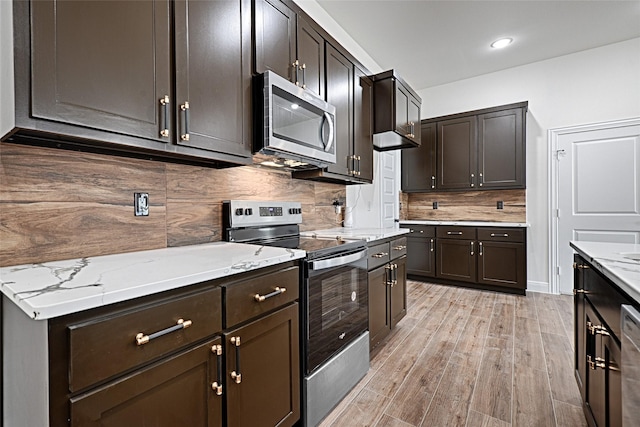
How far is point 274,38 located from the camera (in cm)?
181

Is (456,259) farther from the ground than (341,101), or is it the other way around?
(341,101)

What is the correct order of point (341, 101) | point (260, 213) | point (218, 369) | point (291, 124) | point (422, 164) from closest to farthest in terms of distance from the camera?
point (218, 369) < point (291, 124) < point (260, 213) < point (341, 101) < point (422, 164)

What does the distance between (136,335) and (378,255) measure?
1762mm

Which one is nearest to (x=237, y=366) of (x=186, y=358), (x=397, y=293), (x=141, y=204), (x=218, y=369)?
(x=218, y=369)

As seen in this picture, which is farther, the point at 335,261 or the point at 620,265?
the point at 335,261

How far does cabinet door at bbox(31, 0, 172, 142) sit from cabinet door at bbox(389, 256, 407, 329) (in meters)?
2.06

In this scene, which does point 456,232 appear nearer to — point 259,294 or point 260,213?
point 260,213

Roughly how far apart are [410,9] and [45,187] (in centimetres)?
317

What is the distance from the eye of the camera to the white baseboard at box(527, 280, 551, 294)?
4.07 m

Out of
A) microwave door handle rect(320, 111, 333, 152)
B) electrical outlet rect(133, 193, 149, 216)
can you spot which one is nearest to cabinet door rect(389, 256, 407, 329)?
microwave door handle rect(320, 111, 333, 152)

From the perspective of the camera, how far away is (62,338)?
718 millimetres

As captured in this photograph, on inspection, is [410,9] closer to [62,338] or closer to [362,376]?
[362,376]

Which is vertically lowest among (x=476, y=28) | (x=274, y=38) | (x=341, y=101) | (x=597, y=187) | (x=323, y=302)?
(x=323, y=302)

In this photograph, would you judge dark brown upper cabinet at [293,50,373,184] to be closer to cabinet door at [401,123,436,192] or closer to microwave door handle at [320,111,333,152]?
microwave door handle at [320,111,333,152]
